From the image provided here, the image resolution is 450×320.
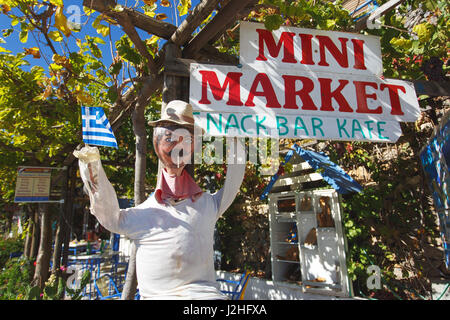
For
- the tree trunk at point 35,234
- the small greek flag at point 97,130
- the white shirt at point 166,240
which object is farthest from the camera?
the tree trunk at point 35,234

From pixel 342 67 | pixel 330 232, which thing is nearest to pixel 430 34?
pixel 342 67

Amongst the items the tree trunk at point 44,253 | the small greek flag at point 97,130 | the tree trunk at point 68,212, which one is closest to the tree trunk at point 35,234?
the tree trunk at point 44,253

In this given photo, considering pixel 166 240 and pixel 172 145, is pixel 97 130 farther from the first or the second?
pixel 166 240

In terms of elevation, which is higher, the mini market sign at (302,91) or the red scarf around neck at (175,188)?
the mini market sign at (302,91)

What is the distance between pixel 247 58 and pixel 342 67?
2.69 feet

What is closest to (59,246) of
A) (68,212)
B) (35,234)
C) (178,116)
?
(68,212)

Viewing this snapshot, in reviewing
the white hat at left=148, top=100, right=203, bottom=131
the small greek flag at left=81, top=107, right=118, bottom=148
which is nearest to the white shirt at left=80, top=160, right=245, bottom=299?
the white hat at left=148, top=100, right=203, bottom=131

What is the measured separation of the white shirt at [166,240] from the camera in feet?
5.04

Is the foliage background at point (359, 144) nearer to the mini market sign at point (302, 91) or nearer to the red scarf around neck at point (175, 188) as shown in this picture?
the mini market sign at point (302, 91)

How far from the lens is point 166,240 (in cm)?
158

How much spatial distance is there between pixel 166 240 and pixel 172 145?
0.57m

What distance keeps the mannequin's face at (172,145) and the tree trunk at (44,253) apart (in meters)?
6.53

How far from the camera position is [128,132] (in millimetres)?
6789
